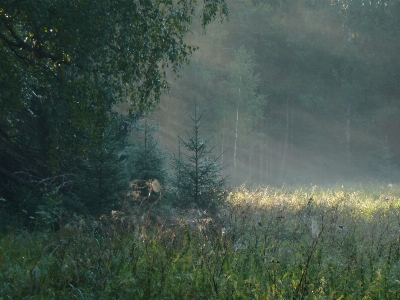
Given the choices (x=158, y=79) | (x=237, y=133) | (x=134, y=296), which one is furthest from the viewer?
A: (x=237, y=133)

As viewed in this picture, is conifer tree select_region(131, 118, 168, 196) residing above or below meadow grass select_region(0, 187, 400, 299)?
above

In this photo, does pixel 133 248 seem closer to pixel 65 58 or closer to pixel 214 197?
pixel 65 58

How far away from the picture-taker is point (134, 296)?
568cm

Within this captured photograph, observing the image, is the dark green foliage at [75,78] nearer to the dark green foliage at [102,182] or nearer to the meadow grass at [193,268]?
the dark green foliage at [102,182]

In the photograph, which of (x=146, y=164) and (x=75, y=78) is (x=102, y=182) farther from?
(x=146, y=164)

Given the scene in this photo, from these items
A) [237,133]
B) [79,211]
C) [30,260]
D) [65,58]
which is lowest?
[30,260]

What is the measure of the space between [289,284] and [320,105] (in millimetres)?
53300

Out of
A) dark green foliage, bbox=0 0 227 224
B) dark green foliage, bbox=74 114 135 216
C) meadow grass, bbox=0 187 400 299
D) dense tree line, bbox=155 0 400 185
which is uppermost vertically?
dense tree line, bbox=155 0 400 185

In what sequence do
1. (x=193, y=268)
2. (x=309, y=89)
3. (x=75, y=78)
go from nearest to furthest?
(x=193, y=268)
(x=75, y=78)
(x=309, y=89)

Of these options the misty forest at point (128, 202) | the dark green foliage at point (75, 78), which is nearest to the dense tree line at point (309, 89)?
the misty forest at point (128, 202)

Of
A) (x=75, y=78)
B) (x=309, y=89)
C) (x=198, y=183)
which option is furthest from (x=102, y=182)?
(x=309, y=89)

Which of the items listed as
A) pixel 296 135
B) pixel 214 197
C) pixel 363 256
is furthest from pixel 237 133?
pixel 363 256

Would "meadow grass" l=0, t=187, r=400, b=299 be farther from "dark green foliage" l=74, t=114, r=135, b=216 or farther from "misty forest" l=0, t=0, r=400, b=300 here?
"dark green foliage" l=74, t=114, r=135, b=216

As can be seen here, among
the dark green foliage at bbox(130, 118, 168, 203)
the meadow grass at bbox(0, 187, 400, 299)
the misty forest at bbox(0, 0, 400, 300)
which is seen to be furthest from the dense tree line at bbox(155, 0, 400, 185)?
the meadow grass at bbox(0, 187, 400, 299)
